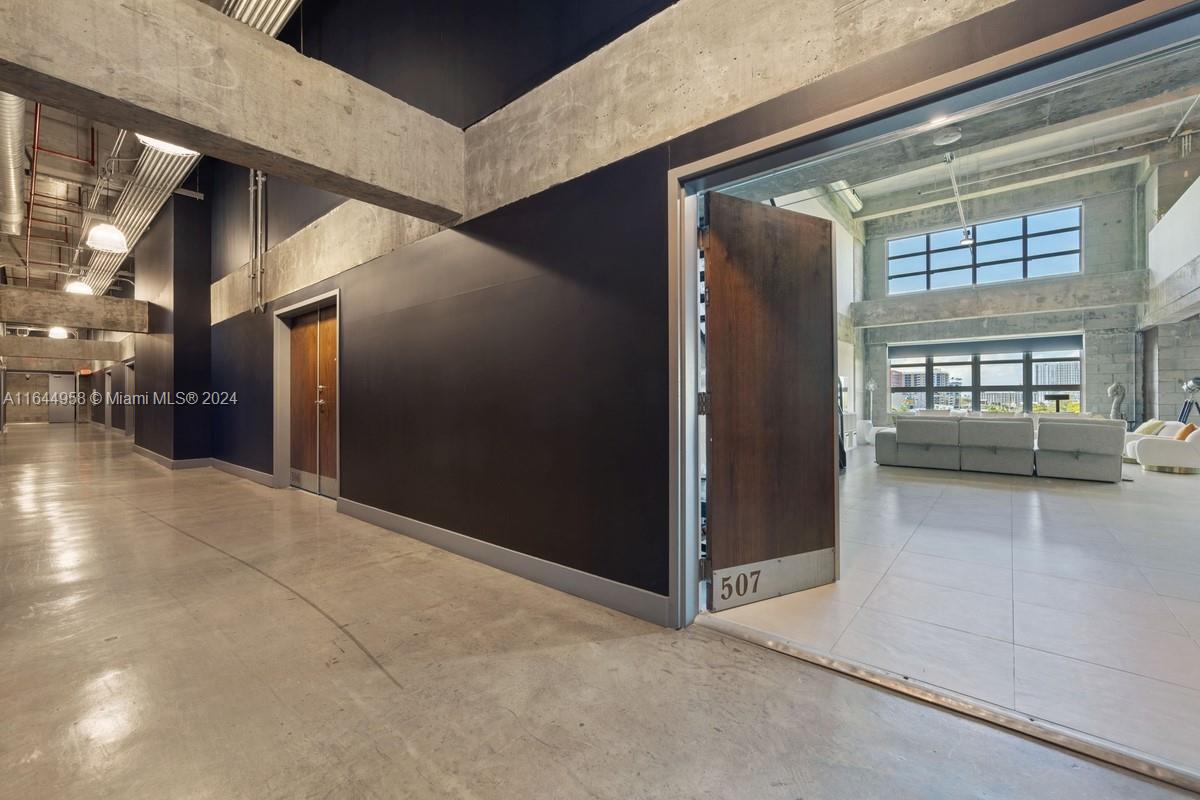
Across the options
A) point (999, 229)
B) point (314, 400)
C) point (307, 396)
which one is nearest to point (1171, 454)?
point (999, 229)

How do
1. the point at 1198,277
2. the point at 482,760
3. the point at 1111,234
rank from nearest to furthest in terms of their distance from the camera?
the point at 482,760 → the point at 1198,277 → the point at 1111,234

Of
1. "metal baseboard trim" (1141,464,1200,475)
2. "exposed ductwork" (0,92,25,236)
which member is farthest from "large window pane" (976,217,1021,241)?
"exposed ductwork" (0,92,25,236)

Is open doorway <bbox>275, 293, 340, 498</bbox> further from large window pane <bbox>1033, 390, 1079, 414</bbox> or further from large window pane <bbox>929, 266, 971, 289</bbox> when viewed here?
large window pane <bbox>1033, 390, 1079, 414</bbox>

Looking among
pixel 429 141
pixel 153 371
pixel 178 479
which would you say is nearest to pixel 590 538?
pixel 429 141

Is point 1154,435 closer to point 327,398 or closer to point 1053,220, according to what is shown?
point 1053,220

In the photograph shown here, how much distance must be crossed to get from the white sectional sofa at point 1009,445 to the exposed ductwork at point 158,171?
8.79m

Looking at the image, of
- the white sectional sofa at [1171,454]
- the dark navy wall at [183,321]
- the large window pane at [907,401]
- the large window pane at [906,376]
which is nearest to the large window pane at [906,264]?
the large window pane at [906,376]

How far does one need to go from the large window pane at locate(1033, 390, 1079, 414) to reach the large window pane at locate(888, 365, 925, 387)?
2397 mm

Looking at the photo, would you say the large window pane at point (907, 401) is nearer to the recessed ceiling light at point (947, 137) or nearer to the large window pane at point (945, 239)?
the large window pane at point (945, 239)

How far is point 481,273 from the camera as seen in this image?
3.51 metres

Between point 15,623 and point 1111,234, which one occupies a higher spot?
point 1111,234

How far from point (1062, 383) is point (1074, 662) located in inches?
512

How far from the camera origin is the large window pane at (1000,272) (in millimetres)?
11664

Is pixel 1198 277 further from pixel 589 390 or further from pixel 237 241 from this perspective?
pixel 237 241
